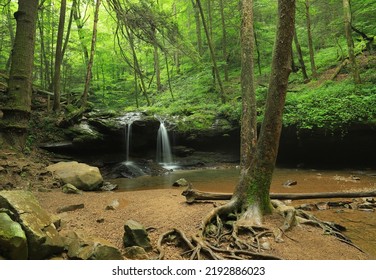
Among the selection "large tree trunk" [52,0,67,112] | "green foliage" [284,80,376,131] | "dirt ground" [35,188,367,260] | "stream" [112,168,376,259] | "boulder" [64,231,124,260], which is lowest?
"stream" [112,168,376,259]

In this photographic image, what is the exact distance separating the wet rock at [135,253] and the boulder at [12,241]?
43.3 inches

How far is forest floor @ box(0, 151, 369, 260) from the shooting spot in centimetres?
388

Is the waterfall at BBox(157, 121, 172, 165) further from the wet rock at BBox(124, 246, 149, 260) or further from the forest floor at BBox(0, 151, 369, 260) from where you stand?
the wet rock at BBox(124, 246, 149, 260)

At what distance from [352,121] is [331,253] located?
9230 mm

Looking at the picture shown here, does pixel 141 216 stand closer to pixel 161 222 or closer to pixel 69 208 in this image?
pixel 161 222

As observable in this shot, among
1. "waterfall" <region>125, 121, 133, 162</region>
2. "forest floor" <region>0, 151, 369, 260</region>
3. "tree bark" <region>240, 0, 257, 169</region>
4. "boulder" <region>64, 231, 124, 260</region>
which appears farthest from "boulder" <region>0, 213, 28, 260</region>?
"waterfall" <region>125, 121, 133, 162</region>

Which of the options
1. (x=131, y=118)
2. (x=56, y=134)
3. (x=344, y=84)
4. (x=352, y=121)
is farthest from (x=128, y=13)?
(x=344, y=84)

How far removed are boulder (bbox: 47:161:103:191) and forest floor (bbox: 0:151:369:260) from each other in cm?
41

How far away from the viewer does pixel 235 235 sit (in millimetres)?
4125

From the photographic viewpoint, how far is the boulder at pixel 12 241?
2.57 metres

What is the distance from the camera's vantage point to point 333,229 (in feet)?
16.0

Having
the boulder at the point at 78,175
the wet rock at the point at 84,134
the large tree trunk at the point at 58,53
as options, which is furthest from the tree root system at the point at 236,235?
the large tree trunk at the point at 58,53

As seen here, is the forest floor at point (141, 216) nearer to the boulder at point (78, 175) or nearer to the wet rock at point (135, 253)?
the wet rock at point (135, 253)

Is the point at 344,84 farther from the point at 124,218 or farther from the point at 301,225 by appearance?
the point at 124,218
